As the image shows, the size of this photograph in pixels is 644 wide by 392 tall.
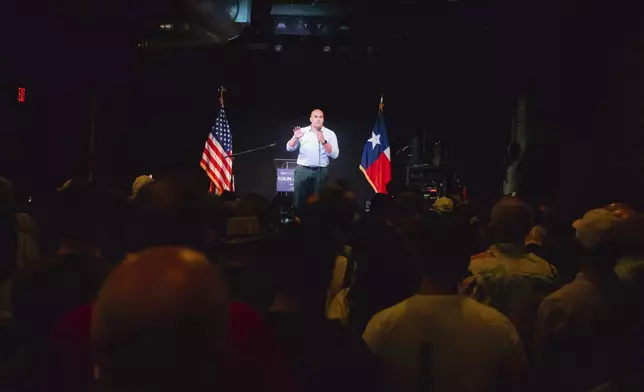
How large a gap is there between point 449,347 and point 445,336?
0.13 ft

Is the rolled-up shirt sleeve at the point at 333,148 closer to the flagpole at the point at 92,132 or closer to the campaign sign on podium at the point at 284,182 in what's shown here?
the campaign sign on podium at the point at 284,182

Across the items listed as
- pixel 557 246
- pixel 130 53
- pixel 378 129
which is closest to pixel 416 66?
pixel 378 129

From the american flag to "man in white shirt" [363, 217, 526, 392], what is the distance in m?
9.72

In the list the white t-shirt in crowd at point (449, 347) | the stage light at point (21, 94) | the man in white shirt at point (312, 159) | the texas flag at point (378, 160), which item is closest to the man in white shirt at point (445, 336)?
the white t-shirt in crowd at point (449, 347)

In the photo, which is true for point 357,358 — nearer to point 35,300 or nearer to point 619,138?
point 35,300

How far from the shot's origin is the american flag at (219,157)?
12266 millimetres

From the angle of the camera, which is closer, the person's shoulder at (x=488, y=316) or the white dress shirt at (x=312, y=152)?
the person's shoulder at (x=488, y=316)

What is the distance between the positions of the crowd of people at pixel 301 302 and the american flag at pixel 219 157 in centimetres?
831

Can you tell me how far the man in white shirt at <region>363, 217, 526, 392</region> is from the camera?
8.14 ft

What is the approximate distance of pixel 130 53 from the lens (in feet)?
32.6

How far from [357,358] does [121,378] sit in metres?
1.12

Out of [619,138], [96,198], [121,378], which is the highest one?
[619,138]

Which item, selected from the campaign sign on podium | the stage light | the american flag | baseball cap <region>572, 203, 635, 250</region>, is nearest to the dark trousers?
the american flag

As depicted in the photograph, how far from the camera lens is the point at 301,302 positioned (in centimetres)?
216
